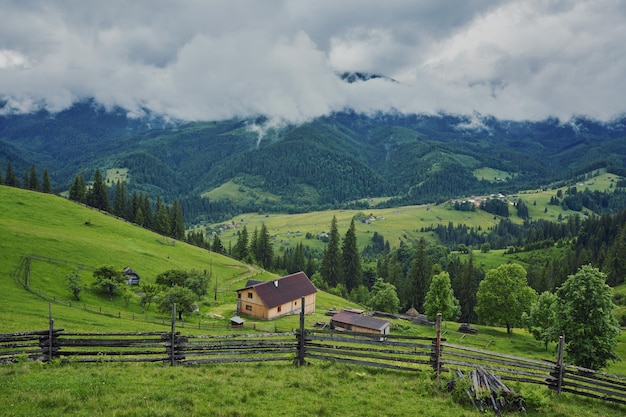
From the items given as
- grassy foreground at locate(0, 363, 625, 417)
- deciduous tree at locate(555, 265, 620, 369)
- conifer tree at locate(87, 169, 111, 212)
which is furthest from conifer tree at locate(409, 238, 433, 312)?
conifer tree at locate(87, 169, 111, 212)

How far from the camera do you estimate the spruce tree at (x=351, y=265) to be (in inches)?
5281

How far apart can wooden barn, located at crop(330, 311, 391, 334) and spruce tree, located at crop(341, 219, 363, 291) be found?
61770 millimetres

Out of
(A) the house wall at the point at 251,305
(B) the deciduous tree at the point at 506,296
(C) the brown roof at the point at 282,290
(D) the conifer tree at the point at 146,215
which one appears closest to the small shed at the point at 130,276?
(A) the house wall at the point at 251,305

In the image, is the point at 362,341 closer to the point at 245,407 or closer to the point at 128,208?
the point at 245,407

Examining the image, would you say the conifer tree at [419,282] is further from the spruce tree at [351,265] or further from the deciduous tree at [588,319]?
the deciduous tree at [588,319]

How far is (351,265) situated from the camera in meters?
135

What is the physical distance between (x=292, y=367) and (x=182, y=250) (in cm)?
9210

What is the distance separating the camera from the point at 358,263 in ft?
444

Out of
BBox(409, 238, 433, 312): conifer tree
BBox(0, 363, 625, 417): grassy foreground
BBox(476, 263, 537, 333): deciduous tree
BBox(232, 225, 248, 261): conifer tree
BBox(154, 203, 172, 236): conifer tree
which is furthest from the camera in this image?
BBox(232, 225, 248, 261): conifer tree

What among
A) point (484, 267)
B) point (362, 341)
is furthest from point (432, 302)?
point (484, 267)

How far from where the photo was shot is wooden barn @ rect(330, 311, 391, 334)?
226 feet

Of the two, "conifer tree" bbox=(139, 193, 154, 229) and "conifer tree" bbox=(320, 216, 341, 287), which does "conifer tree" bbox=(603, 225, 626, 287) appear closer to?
Answer: "conifer tree" bbox=(320, 216, 341, 287)

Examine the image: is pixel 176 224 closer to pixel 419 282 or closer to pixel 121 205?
pixel 121 205

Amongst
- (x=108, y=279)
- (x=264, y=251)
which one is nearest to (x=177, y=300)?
(x=108, y=279)
